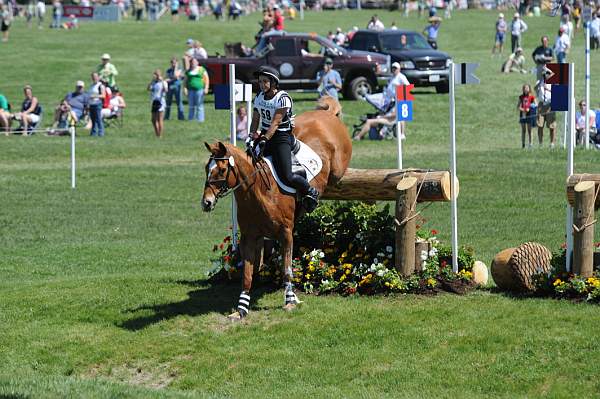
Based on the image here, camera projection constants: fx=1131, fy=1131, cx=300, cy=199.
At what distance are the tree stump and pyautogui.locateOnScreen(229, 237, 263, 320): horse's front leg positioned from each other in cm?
306

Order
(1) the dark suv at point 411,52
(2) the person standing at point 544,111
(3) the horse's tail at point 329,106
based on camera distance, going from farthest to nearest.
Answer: (1) the dark suv at point 411,52 < (2) the person standing at point 544,111 < (3) the horse's tail at point 329,106

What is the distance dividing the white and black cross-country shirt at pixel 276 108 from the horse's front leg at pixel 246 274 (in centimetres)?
138

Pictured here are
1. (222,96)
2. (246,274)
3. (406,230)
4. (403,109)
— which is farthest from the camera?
(403,109)

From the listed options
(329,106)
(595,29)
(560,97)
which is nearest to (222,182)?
(329,106)

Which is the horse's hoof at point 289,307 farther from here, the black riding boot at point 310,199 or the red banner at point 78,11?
the red banner at point 78,11

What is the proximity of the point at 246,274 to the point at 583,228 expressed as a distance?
12.9ft

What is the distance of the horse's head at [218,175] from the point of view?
1237 centimetres

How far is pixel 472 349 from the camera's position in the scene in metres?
11.9

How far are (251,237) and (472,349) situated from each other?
298cm

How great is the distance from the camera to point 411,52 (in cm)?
4309

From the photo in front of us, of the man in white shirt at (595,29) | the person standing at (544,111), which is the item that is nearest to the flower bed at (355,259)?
the person standing at (544,111)

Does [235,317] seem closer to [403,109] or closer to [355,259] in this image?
[355,259]

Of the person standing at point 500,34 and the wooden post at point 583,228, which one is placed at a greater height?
the person standing at point 500,34

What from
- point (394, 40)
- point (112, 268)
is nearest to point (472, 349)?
point (112, 268)
